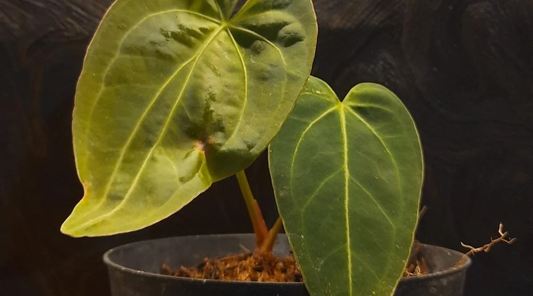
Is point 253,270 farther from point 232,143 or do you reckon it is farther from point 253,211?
point 232,143

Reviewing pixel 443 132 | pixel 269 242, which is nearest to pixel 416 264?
pixel 269 242

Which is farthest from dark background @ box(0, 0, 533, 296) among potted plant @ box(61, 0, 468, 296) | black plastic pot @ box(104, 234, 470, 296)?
potted plant @ box(61, 0, 468, 296)

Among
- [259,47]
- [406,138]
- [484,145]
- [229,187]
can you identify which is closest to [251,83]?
[259,47]

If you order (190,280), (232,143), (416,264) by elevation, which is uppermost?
(232,143)

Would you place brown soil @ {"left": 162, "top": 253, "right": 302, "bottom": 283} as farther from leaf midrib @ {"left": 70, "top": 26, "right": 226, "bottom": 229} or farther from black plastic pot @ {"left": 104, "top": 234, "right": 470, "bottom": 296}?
leaf midrib @ {"left": 70, "top": 26, "right": 226, "bottom": 229}

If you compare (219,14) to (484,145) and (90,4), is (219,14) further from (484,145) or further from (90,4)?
(484,145)

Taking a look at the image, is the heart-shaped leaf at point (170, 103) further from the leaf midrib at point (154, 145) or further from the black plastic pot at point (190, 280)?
the black plastic pot at point (190, 280)

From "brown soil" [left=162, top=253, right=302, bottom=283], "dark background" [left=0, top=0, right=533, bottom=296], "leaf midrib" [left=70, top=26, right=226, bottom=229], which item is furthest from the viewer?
"dark background" [left=0, top=0, right=533, bottom=296]
